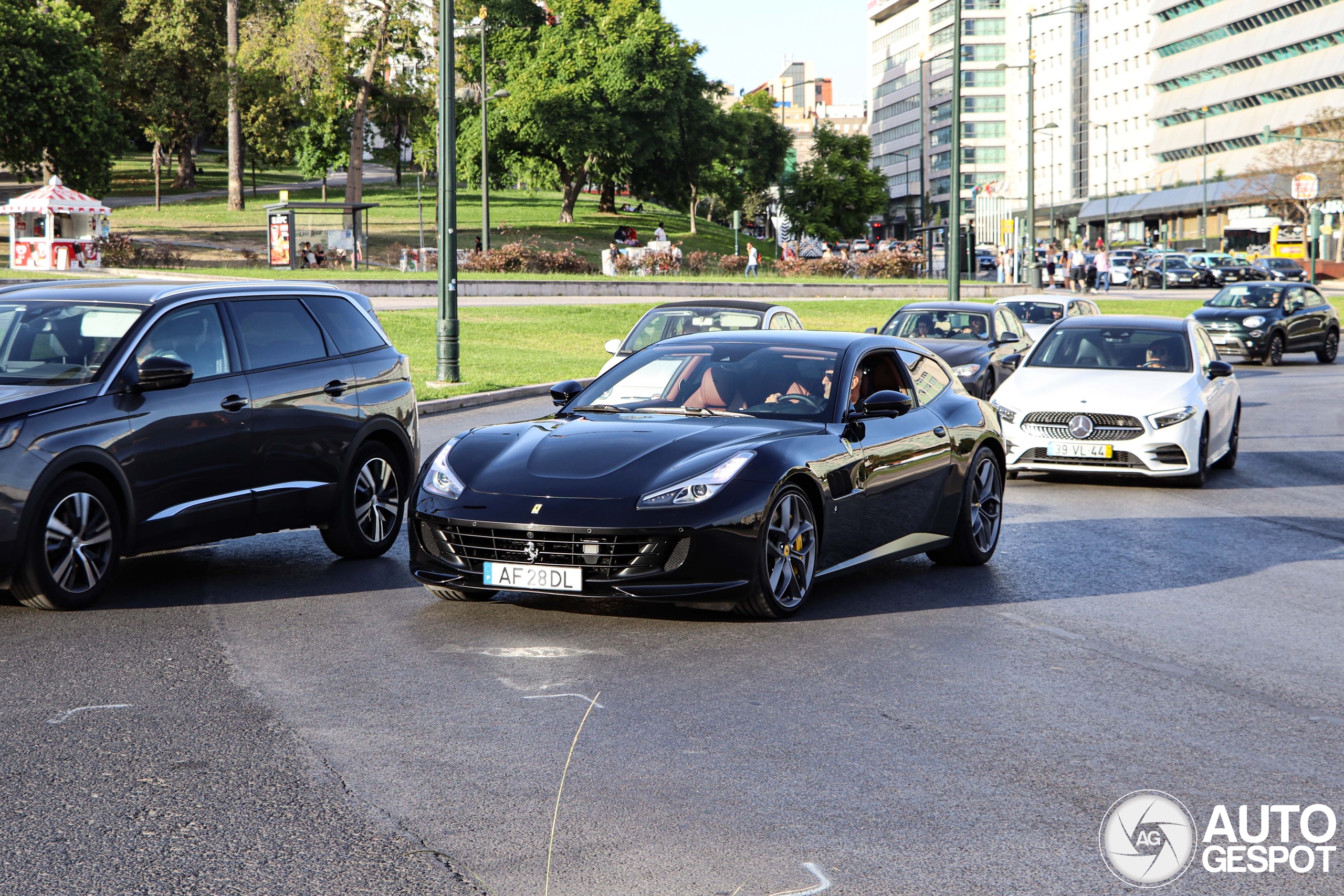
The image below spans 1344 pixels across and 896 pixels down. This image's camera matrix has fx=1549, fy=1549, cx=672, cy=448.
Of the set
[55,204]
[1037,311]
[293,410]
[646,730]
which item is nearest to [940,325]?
[1037,311]

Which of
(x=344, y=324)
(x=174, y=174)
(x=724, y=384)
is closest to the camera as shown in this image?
(x=724, y=384)

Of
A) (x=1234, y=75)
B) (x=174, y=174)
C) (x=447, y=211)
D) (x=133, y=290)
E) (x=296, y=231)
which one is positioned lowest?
(x=133, y=290)

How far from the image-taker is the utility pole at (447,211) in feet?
68.3

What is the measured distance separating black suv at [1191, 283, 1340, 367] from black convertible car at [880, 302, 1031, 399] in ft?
37.9

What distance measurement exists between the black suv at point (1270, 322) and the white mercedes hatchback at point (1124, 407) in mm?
17881

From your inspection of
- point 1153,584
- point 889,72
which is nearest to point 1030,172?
point 1153,584

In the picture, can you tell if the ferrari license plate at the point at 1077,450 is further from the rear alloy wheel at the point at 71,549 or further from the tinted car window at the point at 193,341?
the rear alloy wheel at the point at 71,549

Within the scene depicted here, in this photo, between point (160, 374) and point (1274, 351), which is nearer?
point (160, 374)

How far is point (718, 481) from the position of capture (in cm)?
726

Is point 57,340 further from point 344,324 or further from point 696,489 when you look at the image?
point 696,489

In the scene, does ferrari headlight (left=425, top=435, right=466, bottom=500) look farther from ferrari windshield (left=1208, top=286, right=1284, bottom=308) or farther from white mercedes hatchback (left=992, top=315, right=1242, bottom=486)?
ferrari windshield (left=1208, top=286, right=1284, bottom=308)

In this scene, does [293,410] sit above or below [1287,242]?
below

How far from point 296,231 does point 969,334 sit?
34687 mm

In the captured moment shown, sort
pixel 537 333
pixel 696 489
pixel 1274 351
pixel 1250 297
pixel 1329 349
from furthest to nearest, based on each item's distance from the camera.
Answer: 1. pixel 537 333
2. pixel 1329 349
3. pixel 1250 297
4. pixel 1274 351
5. pixel 696 489
